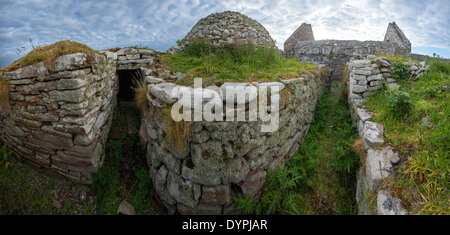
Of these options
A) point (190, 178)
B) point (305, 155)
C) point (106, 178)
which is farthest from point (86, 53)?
point (305, 155)

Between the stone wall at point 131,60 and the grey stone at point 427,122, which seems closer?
the grey stone at point 427,122

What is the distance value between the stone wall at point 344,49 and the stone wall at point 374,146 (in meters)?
5.45

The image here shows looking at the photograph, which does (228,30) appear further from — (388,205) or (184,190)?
(388,205)

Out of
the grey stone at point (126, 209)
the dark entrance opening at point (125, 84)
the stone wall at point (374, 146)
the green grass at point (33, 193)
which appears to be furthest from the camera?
the dark entrance opening at point (125, 84)

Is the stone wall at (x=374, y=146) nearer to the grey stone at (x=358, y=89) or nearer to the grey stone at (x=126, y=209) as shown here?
the grey stone at (x=358, y=89)

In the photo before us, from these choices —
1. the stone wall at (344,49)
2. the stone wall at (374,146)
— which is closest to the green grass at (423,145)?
the stone wall at (374,146)

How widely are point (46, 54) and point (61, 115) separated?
3.60 ft

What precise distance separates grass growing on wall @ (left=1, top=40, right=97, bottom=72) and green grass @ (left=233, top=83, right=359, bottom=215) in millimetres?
3920

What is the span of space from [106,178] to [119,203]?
0.62 metres

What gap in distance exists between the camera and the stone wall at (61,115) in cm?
346

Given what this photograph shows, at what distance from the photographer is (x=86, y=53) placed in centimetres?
377

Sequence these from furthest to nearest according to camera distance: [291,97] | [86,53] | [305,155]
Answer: [305,155]
[291,97]
[86,53]

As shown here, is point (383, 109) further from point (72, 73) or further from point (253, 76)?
point (72, 73)

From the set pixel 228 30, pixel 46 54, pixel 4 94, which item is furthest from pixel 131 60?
pixel 228 30
